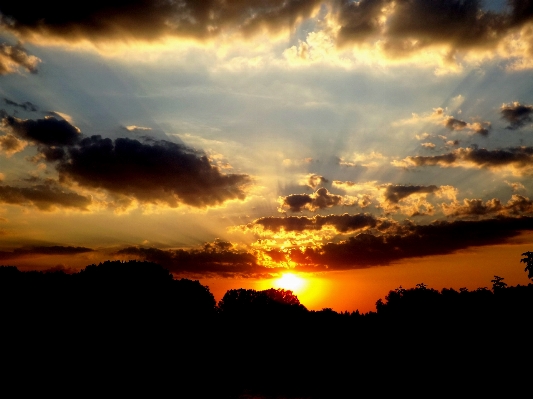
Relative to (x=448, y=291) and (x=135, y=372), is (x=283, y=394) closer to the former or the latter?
(x=135, y=372)

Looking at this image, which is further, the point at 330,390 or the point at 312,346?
the point at 312,346

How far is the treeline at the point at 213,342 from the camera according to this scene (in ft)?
217

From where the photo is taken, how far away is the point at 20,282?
83.4 metres

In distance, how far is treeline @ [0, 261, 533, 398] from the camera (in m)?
66.2

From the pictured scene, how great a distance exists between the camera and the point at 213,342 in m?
118

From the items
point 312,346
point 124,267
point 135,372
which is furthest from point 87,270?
point 312,346

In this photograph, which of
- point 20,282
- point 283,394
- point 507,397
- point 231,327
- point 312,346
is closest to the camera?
point 507,397

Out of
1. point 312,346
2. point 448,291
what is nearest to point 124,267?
point 312,346

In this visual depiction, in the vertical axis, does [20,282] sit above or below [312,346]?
above

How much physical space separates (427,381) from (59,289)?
72.6 metres

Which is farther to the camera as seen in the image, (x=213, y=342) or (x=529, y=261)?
(x=213, y=342)

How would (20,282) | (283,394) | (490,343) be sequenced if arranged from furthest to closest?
1. (20,282)
2. (283,394)
3. (490,343)

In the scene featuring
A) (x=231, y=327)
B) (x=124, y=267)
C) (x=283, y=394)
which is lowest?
(x=283, y=394)

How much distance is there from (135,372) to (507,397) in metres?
69.5
